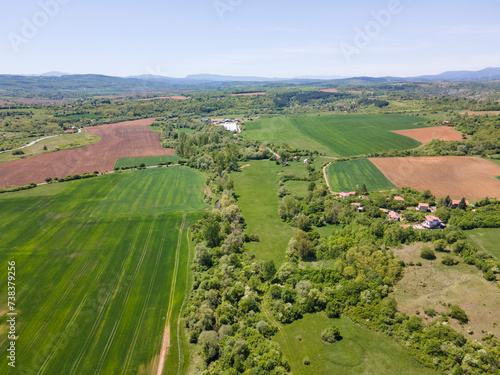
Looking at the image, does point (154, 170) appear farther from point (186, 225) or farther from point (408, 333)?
point (408, 333)

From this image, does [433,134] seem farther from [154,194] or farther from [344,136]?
[154,194]

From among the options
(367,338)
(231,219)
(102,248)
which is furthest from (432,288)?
(102,248)

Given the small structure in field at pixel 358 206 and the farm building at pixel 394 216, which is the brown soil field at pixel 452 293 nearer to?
the farm building at pixel 394 216

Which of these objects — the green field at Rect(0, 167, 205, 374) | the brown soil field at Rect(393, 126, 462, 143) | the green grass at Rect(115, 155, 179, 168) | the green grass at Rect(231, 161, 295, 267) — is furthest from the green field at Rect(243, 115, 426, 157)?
the green field at Rect(0, 167, 205, 374)

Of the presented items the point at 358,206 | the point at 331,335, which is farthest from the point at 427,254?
the point at 331,335

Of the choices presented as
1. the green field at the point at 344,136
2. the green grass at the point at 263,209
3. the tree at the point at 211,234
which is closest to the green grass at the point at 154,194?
the green grass at the point at 263,209
